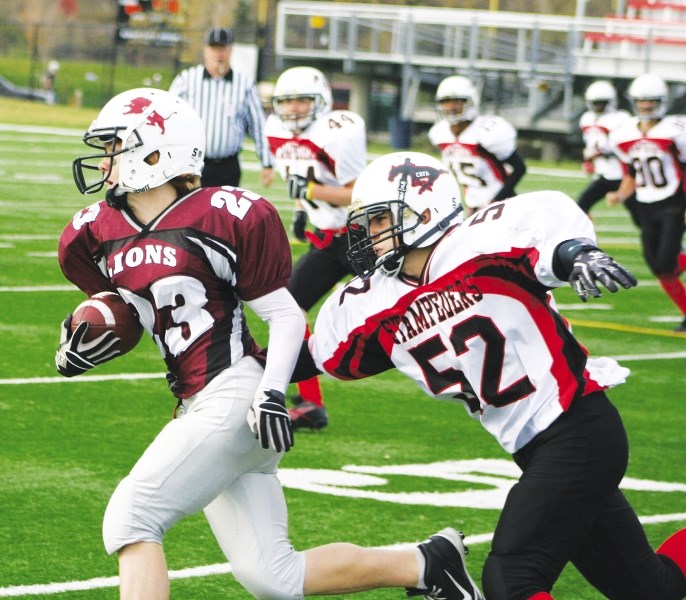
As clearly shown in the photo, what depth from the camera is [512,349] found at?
351cm

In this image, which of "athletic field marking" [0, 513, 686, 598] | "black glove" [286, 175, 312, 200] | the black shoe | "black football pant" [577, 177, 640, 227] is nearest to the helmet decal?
the black shoe

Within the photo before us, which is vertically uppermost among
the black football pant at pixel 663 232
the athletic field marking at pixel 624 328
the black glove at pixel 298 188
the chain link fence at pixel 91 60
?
the black glove at pixel 298 188

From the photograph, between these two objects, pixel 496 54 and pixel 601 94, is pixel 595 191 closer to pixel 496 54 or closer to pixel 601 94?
pixel 601 94

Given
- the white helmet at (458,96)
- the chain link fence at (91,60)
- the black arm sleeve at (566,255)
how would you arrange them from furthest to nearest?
the chain link fence at (91,60) < the white helmet at (458,96) < the black arm sleeve at (566,255)

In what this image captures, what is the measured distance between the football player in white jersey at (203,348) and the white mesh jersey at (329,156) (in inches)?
128

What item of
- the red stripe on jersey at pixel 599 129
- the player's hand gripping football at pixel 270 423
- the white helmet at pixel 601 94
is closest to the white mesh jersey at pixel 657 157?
the red stripe on jersey at pixel 599 129

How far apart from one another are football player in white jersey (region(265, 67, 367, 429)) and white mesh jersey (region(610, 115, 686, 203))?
3201mm

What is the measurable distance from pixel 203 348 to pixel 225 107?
21.8 ft

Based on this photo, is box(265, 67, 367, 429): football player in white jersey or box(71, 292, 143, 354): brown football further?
box(265, 67, 367, 429): football player in white jersey

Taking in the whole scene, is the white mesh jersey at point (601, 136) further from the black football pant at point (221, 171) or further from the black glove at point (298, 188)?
the black glove at point (298, 188)

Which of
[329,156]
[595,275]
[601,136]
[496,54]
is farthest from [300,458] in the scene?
[496,54]

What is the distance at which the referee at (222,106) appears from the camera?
9.91 meters

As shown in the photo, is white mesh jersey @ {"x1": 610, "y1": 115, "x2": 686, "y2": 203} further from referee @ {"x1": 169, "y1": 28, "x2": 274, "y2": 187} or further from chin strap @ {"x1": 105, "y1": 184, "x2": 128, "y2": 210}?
chin strap @ {"x1": 105, "y1": 184, "x2": 128, "y2": 210}

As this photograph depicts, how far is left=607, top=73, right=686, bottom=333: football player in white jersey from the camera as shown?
973 centimetres
